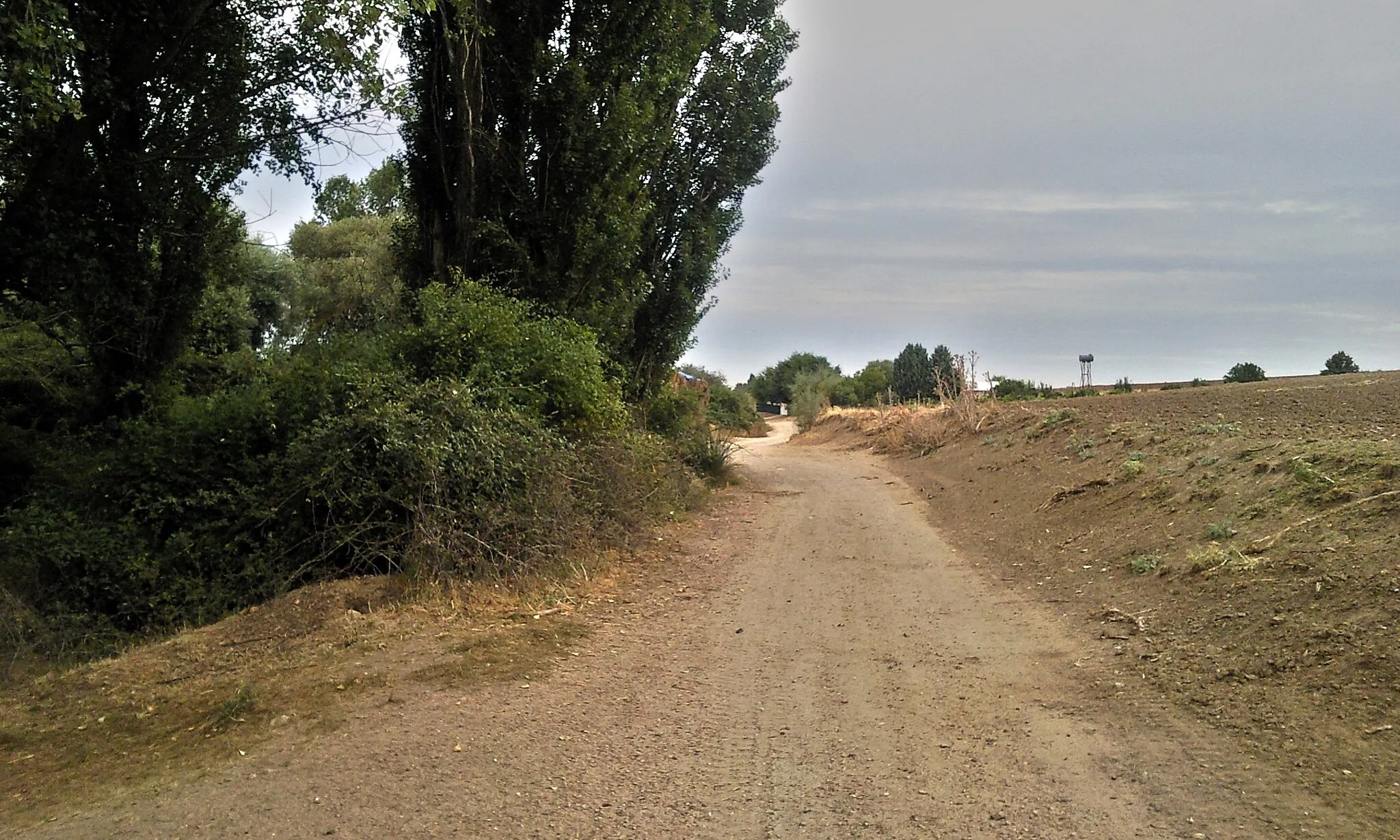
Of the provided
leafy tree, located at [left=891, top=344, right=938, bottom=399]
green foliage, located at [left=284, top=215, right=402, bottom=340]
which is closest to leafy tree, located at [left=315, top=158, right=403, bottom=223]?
green foliage, located at [left=284, top=215, right=402, bottom=340]

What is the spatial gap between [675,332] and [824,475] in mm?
5769

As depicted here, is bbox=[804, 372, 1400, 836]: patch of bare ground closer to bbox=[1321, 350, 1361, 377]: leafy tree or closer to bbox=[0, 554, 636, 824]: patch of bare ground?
bbox=[0, 554, 636, 824]: patch of bare ground

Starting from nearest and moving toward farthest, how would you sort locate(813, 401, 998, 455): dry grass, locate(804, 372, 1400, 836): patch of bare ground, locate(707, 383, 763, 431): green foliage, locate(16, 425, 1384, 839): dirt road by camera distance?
locate(16, 425, 1384, 839): dirt road → locate(804, 372, 1400, 836): patch of bare ground → locate(813, 401, 998, 455): dry grass → locate(707, 383, 763, 431): green foliage

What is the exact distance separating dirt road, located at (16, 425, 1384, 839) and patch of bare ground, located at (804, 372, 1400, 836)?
286 millimetres

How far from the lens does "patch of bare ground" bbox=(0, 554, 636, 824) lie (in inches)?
186

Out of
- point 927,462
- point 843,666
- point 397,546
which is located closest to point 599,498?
point 397,546

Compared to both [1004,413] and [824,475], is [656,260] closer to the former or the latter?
[824,475]

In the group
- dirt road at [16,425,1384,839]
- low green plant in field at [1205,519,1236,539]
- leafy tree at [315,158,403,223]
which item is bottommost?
dirt road at [16,425,1384,839]

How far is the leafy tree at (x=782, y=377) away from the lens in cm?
10725

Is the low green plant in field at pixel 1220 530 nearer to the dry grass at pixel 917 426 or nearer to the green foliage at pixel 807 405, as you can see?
the dry grass at pixel 917 426

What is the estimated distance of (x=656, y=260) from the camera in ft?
59.8

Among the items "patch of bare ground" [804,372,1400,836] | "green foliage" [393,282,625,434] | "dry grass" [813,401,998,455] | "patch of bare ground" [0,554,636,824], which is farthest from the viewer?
"dry grass" [813,401,998,455]

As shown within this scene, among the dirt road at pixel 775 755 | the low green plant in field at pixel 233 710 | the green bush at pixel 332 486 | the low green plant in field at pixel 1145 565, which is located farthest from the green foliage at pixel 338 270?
the low green plant in field at pixel 1145 565

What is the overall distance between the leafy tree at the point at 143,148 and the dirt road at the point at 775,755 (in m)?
6.39
